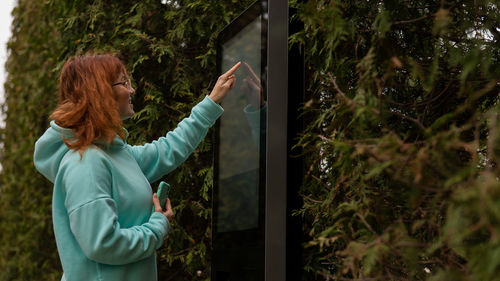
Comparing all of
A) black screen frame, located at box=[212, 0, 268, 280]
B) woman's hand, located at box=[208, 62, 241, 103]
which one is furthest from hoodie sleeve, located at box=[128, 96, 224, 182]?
black screen frame, located at box=[212, 0, 268, 280]

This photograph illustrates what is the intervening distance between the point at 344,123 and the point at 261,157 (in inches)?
18.3

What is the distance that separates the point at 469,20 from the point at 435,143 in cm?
60

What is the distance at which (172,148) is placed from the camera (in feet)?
7.22

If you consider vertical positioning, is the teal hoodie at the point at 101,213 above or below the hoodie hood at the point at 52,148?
below

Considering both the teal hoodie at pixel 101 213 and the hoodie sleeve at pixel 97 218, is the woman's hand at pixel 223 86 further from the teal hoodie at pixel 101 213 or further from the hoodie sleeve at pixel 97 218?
the hoodie sleeve at pixel 97 218

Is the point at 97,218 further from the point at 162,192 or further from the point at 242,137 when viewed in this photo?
the point at 242,137

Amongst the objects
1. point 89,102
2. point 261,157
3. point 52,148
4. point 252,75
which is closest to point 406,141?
point 261,157

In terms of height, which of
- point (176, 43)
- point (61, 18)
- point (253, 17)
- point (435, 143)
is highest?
point (61, 18)

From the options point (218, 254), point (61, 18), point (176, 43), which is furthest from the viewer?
point (61, 18)

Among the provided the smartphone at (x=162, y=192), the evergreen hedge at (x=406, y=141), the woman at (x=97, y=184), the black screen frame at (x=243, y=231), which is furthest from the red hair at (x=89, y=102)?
the evergreen hedge at (x=406, y=141)

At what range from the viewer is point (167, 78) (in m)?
3.12

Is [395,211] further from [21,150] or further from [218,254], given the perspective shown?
[21,150]

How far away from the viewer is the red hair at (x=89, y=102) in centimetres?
181

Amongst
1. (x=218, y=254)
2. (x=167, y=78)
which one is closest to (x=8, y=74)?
(x=167, y=78)
